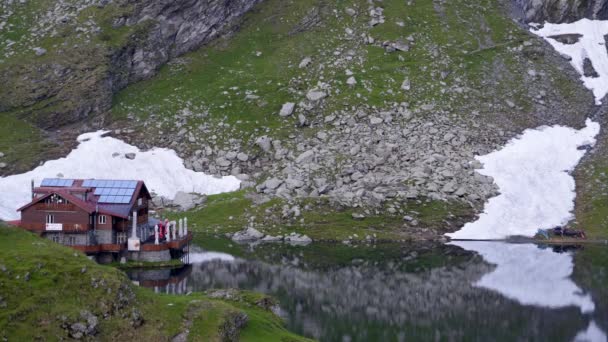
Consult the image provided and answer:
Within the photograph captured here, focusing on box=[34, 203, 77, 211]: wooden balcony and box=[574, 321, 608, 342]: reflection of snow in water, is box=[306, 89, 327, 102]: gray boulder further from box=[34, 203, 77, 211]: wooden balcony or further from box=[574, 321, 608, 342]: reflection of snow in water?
box=[574, 321, 608, 342]: reflection of snow in water

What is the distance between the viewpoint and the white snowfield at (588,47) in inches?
6294

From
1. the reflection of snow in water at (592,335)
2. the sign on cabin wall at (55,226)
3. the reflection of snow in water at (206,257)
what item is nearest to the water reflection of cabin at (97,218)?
the sign on cabin wall at (55,226)

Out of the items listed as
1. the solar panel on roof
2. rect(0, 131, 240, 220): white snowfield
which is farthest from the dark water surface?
rect(0, 131, 240, 220): white snowfield

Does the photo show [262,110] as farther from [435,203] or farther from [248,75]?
[435,203]

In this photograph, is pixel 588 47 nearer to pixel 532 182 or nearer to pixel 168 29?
pixel 532 182

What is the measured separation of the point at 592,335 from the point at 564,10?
13264 cm

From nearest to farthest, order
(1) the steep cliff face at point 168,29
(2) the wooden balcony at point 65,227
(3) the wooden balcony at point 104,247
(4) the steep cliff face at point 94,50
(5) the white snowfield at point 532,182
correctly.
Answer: (2) the wooden balcony at point 65,227 < (3) the wooden balcony at point 104,247 < (5) the white snowfield at point 532,182 < (4) the steep cliff face at point 94,50 < (1) the steep cliff face at point 168,29

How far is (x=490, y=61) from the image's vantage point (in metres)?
160

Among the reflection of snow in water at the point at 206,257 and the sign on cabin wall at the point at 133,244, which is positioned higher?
the sign on cabin wall at the point at 133,244

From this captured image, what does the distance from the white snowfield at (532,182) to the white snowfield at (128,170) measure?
4245 cm

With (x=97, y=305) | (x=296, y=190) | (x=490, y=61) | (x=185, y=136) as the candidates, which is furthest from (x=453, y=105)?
(x=97, y=305)

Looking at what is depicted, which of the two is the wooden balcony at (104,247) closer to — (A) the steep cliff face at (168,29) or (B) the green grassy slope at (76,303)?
(B) the green grassy slope at (76,303)

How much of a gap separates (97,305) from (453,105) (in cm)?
11346

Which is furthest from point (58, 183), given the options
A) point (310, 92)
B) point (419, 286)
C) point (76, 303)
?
point (310, 92)
